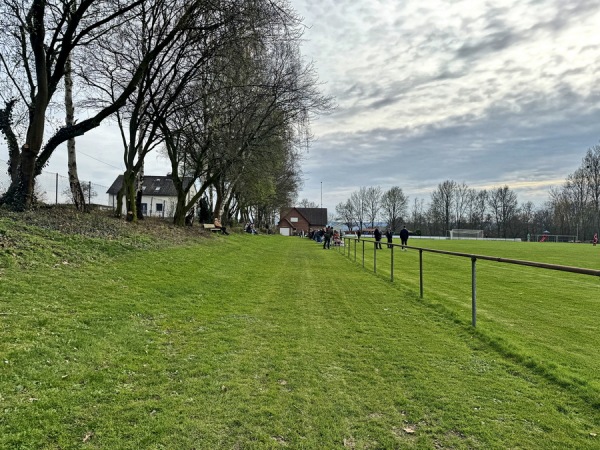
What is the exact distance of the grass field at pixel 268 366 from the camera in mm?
2877

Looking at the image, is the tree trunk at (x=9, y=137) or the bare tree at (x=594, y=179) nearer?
the tree trunk at (x=9, y=137)

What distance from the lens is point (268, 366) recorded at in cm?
424

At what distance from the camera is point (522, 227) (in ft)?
286

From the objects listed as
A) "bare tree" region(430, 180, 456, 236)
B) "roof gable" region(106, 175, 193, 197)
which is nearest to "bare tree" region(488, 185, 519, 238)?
"bare tree" region(430, 180, 456, 236)

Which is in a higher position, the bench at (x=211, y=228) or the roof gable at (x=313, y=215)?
the roof gable at (x=313, y=215)

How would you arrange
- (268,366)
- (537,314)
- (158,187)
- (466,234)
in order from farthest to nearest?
(466,234) → (158,187) → (537,314) → (268,366)

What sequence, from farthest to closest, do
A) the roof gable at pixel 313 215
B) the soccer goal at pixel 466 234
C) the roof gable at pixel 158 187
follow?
the roof gable at pixel 313 215 < the soccer goal at pixel 466 234 < the roof gable at pixel 158 187

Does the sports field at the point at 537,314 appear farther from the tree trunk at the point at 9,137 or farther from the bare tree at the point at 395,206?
the bare tree at the point at 395,206

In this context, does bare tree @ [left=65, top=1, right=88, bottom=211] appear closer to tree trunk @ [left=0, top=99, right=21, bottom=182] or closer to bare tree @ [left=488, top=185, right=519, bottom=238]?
tree trunk @ [left=0, top=99, right=21, bottom=182]

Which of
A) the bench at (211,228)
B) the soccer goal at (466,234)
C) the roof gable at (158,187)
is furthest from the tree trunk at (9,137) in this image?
the soccer goal at (466,234)

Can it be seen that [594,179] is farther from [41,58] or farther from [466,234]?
[41,58]

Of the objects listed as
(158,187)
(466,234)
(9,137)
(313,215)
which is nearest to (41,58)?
(9,137)

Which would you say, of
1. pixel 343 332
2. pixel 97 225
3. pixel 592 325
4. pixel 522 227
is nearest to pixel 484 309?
pixel 592 325

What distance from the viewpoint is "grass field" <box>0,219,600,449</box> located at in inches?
113
